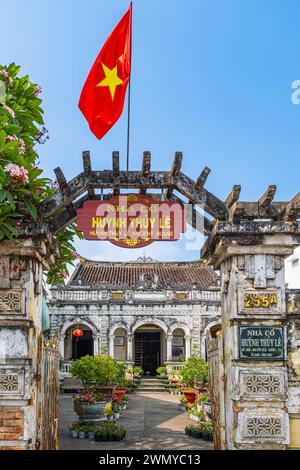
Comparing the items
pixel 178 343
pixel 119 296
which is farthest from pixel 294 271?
pixel 119 296

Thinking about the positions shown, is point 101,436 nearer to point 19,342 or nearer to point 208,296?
point 19,342

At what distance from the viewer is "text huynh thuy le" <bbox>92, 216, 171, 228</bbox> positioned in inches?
274

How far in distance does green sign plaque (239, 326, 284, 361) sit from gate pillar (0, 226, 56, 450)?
8.31 feet

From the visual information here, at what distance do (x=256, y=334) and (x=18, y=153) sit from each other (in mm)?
3521

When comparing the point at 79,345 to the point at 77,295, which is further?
the point at 79,345

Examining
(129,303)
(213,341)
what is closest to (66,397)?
(129,303)

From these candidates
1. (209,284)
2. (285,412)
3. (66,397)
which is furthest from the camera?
(209,284)

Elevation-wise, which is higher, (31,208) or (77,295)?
(31,208)

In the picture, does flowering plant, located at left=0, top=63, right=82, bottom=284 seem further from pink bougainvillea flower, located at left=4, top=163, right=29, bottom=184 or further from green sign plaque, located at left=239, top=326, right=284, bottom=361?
green sign plaque, located at left=239, top=326, right=284, bottom=361

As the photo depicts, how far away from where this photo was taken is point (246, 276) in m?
6.59

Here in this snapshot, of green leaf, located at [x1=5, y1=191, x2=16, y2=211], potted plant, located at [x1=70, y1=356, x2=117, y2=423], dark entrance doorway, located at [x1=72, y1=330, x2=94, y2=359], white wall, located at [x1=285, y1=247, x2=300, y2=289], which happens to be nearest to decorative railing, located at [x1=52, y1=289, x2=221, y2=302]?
dark entrance doorway, located at [x1=72, y1=330, x2=94, y2=359]

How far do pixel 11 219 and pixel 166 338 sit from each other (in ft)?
77.0

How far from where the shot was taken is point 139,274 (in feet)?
107
